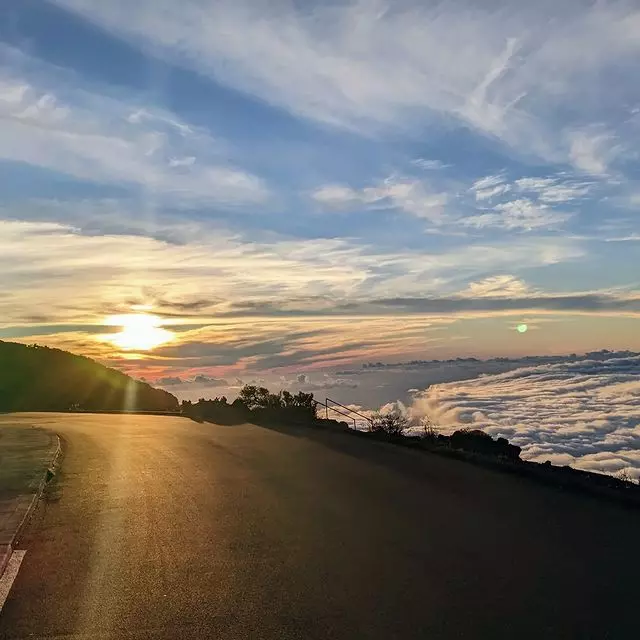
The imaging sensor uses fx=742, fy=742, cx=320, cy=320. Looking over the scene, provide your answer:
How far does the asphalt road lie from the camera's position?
5.68 m

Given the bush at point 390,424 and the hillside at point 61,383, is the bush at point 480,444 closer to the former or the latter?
the bush at point 390,424

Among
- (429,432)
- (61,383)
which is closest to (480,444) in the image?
(429,432)

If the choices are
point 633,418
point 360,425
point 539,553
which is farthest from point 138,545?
point 633,418

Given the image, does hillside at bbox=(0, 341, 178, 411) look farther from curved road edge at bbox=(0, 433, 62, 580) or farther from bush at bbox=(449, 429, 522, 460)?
curved road edge at bbox=(0, 433, 62, 580)

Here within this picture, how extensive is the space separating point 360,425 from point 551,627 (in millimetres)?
20743

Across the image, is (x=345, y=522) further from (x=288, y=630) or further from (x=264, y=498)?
(x=288, y=630)

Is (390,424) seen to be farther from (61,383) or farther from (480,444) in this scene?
(61,383)

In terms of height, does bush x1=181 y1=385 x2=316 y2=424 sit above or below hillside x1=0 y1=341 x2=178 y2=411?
below

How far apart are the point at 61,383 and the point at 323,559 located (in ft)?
302

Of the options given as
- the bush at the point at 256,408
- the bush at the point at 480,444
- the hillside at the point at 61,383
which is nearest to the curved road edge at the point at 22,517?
the bush at the point at 480,444

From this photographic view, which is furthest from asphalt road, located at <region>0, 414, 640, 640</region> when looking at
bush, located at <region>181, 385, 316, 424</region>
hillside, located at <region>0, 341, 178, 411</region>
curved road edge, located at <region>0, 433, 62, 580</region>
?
hillside, located at <region>0, 341, 178, 411</region>

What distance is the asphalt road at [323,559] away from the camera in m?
5.68

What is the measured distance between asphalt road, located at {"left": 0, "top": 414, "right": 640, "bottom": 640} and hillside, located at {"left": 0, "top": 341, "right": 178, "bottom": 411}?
204ft

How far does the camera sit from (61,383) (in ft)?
306
